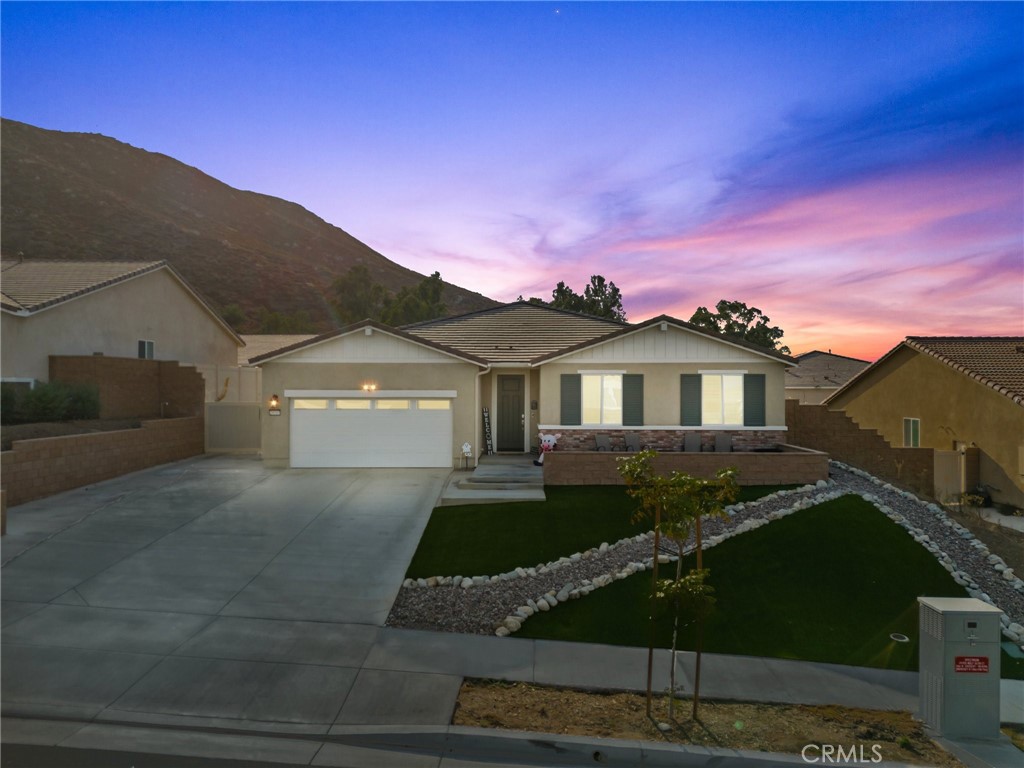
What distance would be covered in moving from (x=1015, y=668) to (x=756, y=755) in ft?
14.4

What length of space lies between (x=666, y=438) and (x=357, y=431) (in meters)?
8.64

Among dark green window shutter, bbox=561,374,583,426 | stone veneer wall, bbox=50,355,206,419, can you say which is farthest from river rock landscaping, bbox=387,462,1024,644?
stone veneer wall, bbox=50,355,206,419

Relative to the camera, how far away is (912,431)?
2139 centimetres

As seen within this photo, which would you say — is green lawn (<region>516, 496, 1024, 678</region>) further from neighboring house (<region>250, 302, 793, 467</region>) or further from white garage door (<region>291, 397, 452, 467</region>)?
white garage door (<region>291, 397, 452, 467</region>)

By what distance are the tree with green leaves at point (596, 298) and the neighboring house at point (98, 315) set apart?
26.2 metres

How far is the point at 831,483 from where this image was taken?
44.2 ft

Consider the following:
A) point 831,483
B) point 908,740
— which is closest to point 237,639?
point 908,740

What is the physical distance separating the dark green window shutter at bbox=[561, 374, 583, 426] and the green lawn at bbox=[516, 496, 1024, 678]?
20.1ft

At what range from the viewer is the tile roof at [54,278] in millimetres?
17391

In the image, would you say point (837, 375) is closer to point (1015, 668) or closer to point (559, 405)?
point (559, 405)

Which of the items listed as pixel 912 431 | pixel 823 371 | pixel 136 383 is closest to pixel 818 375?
pixel 823 371

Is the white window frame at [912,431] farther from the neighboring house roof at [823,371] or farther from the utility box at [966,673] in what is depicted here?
the utility box at [966,673]

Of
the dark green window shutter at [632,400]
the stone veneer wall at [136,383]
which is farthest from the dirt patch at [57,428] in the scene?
the dark green window shutter at [632,400]

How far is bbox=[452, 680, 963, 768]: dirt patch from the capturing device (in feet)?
16.1
